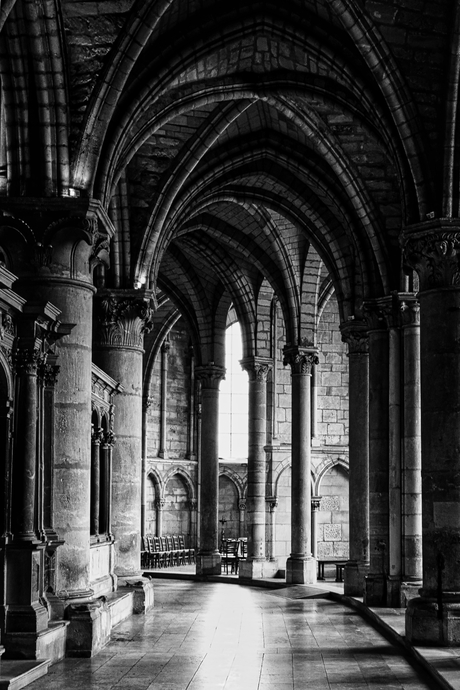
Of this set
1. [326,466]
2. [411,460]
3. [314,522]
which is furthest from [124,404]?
[326,466]

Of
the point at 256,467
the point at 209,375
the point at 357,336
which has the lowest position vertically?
the point at 256,467

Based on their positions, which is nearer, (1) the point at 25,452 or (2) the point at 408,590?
(1) the point at 25,452

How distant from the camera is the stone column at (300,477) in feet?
76.5

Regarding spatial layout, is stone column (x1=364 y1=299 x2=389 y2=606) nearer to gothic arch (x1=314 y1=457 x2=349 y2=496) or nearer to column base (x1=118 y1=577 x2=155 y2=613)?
column base (x1=118 y1=577 x2=155 y2=613)

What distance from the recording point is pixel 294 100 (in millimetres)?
17547

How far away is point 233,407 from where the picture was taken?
33.8 meters

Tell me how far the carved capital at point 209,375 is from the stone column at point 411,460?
9.68 metres

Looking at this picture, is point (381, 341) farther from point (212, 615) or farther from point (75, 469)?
point (75, 469)

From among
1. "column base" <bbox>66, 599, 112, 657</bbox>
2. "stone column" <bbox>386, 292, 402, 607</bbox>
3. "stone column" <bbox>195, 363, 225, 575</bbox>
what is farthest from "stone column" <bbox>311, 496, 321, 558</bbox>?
"column base" <bbox>66, 599, 112, 657</bbox>

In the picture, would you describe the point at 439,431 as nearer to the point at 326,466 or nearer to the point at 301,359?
the point at 301,359

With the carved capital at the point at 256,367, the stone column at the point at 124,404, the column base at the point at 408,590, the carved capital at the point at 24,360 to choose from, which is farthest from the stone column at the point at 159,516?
the carved capital at the point at 24,360

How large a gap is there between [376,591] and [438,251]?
6.97m

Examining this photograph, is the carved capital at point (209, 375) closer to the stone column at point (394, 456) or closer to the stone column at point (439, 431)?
the stone column at point (394, 456)

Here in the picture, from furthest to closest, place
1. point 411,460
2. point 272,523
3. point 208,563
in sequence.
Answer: point 272,523 < point 208,563 < point 411,460
